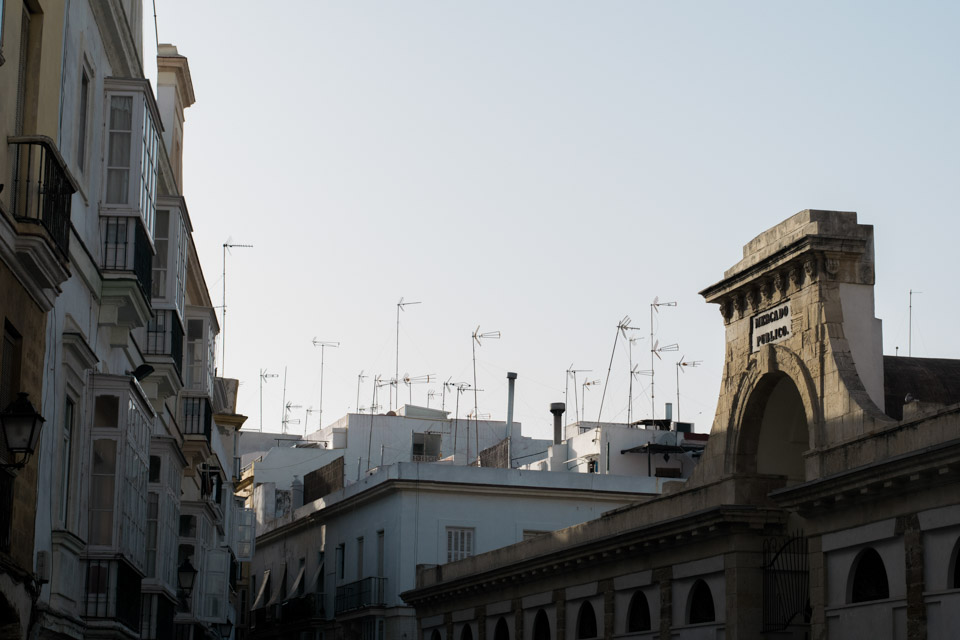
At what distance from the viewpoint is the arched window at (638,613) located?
1003 inches

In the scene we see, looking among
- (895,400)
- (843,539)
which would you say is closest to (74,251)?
(843,539)

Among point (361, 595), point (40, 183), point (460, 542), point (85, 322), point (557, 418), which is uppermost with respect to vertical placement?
point (557, 418)

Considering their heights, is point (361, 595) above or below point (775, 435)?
below

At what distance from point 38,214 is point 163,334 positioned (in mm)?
9116

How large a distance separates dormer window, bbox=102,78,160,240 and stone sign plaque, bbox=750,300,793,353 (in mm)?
10401

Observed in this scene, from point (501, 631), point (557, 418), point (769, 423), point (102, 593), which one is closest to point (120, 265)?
point (102, 593)

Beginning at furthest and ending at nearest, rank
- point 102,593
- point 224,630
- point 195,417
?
point 224,630 → point 195,417 → point 102,593

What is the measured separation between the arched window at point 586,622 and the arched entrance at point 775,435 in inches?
243

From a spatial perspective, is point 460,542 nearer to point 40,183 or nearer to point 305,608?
point 305,608

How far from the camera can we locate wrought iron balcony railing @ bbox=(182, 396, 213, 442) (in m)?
25.9

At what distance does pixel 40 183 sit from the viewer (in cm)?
1090

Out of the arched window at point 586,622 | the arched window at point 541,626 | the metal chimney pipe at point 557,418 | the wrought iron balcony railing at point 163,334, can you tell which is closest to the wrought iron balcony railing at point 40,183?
the wrought iron balcony railing at point 163,334

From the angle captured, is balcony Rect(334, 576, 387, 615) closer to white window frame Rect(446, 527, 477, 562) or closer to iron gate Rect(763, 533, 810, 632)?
white window frame Rect(446, 527, 477, 562)

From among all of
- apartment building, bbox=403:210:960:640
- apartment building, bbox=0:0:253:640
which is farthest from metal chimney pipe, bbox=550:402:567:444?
apartment building, bbox=0:0:253:640
